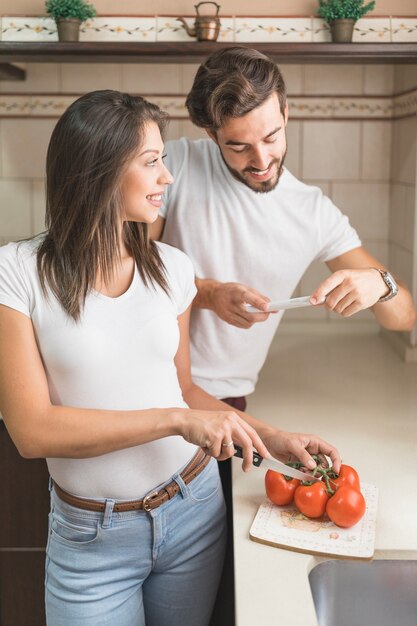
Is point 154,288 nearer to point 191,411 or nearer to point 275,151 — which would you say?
point 191,411

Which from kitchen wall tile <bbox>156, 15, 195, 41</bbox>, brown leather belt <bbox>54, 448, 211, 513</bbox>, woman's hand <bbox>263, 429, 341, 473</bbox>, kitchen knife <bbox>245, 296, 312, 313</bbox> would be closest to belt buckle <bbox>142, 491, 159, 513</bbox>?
brown leather belt <bbox>54, 448, 211, 513</bbox>

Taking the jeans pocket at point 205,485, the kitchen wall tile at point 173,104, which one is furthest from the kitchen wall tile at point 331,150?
the jeans pocket at point 205,485

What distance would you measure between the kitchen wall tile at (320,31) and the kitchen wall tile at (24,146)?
0.80m

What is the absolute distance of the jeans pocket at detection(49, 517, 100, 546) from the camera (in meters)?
1.20

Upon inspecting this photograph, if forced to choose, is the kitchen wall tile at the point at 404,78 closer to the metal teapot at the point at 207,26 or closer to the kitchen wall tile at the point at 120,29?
the metal teapot at the point at 207,26

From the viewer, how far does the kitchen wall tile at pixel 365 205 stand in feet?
7.77

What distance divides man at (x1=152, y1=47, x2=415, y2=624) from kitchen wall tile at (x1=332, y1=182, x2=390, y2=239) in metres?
0.65

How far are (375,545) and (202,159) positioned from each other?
859mm

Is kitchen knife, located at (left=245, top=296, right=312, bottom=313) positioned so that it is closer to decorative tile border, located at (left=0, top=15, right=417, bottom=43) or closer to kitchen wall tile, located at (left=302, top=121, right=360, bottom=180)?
decorative tile border, located at (left=0, top=15, right=417, bottom=43)

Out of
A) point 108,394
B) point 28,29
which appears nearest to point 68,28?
point 28,29

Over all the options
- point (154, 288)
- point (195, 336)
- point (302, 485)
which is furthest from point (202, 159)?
point (302, 485)

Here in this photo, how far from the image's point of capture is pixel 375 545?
116cm

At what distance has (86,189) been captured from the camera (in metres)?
1.20

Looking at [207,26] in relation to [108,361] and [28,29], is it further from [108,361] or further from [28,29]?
[108,361]
